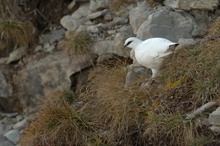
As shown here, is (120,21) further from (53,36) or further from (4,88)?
(4,88)

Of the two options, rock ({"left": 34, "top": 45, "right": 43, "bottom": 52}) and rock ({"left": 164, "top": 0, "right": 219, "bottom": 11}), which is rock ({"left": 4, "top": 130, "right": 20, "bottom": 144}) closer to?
rock ({"left": 34, "top": 45, "right": 43, "bottom": 52})

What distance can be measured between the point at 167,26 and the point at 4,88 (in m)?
3.34

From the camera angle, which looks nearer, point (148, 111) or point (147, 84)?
point (148, 111)

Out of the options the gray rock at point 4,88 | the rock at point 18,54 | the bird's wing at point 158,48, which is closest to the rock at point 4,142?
the gray rock at point 4,88

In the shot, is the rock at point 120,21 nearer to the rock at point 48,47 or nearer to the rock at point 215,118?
the rock at point 48,47

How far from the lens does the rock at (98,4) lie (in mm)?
7833

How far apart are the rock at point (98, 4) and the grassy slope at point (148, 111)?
7.93 feet

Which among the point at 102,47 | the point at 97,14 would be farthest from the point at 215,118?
the point at 97,14

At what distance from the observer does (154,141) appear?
462cm

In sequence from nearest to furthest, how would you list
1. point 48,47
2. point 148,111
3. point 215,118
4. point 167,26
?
point 215,118 → point 148,111 → point 167,26 → point 48,47

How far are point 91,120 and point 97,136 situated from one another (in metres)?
0.27

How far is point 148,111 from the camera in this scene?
477 centimetres

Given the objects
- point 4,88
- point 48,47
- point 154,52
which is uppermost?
point 154,52

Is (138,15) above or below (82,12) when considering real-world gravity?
above
